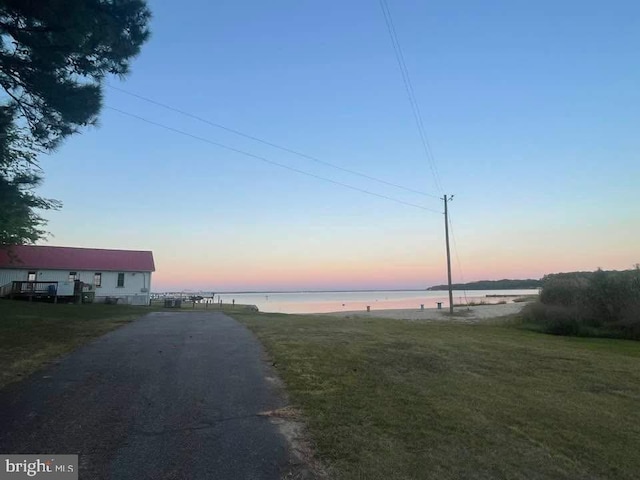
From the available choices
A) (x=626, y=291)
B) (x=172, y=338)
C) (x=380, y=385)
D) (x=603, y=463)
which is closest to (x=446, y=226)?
(x=626, y=291)

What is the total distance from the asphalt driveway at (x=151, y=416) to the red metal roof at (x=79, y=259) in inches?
1218

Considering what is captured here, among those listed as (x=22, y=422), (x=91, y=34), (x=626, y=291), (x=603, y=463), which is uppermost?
(x=91, y=34)

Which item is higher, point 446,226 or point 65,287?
point 446,226

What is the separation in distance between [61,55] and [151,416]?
18.2 ft

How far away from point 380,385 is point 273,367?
2.06 metres

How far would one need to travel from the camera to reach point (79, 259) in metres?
36.8

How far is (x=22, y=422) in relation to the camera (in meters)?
4.71

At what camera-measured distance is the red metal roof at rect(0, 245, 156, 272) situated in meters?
34.5

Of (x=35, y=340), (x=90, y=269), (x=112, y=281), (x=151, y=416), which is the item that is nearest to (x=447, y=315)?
(x=35, y=340)

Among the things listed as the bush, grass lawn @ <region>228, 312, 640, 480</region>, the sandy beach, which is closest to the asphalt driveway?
grass lawn @ <region>228, 312, 640, 480</region>

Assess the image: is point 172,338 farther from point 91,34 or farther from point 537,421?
point 537,421

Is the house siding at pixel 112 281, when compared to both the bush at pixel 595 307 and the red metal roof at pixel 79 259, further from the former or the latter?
the bush at pixel 595 307

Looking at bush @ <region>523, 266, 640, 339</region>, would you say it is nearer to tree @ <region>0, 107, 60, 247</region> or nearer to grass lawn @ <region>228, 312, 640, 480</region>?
grass lawn @ <region>228, 312, 640, 480</region>

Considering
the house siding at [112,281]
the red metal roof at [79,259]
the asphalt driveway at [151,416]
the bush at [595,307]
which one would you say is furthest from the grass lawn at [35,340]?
the red metal roof at [79,259]
